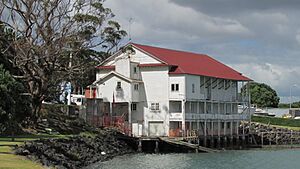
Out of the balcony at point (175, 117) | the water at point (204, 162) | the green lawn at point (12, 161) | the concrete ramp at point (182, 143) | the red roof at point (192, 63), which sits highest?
the red roof at point (192, 63)

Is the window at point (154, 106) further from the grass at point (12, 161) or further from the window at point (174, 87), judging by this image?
the grass at point (12, 161)

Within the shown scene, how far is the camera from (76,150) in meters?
53.7

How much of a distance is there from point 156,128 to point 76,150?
27.5 metres

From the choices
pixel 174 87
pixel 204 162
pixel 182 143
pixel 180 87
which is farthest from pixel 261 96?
pixel 204 162

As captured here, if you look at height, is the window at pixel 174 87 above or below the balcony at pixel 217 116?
above

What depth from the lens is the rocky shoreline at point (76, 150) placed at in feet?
138

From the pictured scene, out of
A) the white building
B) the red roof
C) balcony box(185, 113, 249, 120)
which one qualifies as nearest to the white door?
the white building

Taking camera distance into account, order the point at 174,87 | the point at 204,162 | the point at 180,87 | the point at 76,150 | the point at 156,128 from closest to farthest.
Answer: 1. the point at 76,150
2. the point at 204,162
3. the point at 180,87
4. the point at 174,87
5. the point at 156,128

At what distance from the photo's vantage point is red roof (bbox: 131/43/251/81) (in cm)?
8194

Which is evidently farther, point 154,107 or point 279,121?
point 279,121

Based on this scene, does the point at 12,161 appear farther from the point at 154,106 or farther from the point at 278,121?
the point at 278,121

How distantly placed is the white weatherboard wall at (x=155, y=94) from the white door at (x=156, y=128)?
0.15m

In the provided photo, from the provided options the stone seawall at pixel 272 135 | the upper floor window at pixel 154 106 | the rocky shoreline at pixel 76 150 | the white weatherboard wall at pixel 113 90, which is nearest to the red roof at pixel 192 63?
the upper floor window at pixel 154 106

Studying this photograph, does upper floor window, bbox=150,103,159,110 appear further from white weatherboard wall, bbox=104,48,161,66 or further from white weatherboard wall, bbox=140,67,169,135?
white weatherboard wall, bbox=104,48,161,66
